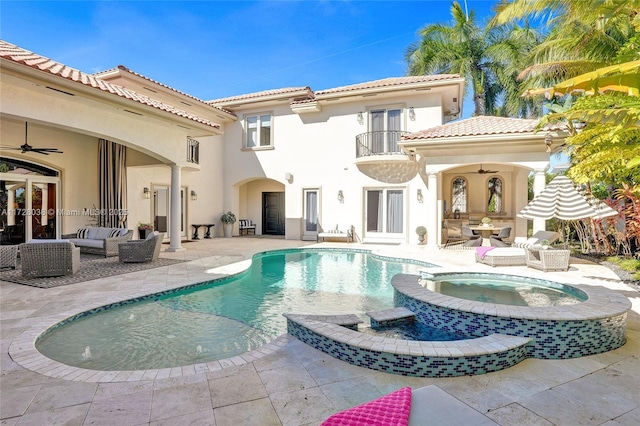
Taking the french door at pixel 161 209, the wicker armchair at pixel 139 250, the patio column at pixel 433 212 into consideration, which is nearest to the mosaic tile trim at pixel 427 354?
the wicker armchair at pixel 139 250

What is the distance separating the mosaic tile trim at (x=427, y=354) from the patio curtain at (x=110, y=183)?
12147 mm

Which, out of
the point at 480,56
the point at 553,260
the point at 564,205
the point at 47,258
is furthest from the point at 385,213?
the point at 480,56

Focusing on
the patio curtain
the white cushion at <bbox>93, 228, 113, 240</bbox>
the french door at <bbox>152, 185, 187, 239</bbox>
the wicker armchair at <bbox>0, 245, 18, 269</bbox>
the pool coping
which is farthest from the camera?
the french door at <bbox>152, 185, 187, 239</bbox>

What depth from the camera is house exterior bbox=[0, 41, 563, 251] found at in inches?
406

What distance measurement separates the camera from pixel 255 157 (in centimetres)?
1905

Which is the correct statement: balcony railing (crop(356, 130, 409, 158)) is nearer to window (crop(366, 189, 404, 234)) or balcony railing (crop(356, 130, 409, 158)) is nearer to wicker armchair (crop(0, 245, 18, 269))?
window (crop(366, 189, 404, 234))

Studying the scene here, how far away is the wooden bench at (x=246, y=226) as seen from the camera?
66.1 ft

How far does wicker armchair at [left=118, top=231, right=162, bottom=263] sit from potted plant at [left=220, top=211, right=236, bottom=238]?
335 inches

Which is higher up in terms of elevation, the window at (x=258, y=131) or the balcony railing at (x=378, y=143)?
the window at (x=258, y=131)

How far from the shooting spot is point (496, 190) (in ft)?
59.4

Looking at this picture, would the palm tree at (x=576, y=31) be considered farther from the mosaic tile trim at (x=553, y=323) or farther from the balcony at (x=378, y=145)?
the balcony at (x=378, y=145)

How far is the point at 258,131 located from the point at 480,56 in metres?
16.2

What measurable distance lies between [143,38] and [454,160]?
14014 mm

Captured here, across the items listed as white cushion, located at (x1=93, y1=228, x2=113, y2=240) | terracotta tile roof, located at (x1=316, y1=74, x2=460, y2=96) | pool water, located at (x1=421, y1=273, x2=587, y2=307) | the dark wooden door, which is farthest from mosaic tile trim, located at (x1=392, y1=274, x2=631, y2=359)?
the dark wooden door
